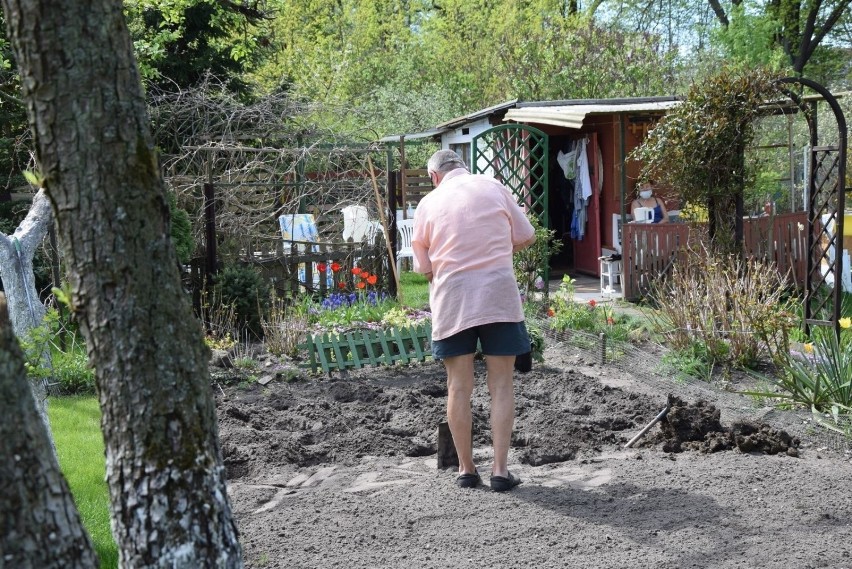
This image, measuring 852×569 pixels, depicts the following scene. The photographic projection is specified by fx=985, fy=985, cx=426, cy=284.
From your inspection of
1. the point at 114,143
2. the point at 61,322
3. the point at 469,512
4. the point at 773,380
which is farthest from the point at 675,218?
the point at 114,143

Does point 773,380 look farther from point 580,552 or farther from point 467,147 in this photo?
point 467,147

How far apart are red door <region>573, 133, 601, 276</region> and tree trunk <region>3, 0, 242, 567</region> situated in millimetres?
13586

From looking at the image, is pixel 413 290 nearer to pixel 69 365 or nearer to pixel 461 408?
pixel 69 365

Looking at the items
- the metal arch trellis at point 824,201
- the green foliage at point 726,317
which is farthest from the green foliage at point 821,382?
the metal arch trellis at point 824,201

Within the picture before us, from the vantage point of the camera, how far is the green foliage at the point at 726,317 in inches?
301

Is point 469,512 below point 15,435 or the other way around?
below

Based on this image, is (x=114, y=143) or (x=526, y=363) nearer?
(x=114, y=143)

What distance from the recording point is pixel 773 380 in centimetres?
745

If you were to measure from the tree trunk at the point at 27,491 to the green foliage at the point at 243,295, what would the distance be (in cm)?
815

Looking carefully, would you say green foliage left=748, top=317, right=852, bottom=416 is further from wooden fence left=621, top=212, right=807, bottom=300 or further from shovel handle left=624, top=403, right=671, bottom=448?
wooden fence left=621, top=212, right=807, bottom=300

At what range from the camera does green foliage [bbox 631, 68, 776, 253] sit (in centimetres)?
A: 891

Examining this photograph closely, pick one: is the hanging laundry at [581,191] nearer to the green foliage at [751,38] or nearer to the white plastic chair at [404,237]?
the white plastic chair at [404,237]

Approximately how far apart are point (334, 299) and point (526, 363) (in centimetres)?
587

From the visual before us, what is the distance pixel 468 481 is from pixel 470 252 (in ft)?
3.86
